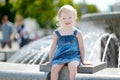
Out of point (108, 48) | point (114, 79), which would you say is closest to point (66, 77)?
point (114, 79)

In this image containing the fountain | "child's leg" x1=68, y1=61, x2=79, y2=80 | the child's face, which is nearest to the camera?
"child's leg" x1=68, y1=61, x2=79, y2=80

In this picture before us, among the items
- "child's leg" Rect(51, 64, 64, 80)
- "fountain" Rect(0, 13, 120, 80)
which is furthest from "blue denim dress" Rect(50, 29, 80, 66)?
"fountain" Rect(0, 13, 120, 80)

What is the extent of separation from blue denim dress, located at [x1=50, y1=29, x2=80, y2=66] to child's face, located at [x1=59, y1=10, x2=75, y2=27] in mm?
102

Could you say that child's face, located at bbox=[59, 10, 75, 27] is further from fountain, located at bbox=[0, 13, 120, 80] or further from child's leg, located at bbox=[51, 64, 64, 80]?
fountain, located at bbox=[0, 13, 120, 80]

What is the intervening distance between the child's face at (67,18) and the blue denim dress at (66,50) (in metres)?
0.10

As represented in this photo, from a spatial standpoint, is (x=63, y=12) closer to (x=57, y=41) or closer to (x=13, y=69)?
(x=57, y=41)

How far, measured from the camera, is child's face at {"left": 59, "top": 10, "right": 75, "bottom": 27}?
4.32m

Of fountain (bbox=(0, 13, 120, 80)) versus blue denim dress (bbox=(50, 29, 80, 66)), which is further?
fountain (bbox=(0, 13, 120, 80))

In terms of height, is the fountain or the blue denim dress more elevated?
the blue denim dress

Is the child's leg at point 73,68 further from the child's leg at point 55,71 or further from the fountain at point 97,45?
the fountain at point 97,45

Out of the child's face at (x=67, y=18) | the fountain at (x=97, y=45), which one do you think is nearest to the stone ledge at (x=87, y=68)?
the child's face at (x=67, y=18)

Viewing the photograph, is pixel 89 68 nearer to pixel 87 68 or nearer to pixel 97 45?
pixel 87 68

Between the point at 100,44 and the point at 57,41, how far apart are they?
122 inches

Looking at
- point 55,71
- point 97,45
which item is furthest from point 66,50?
point 97,45
